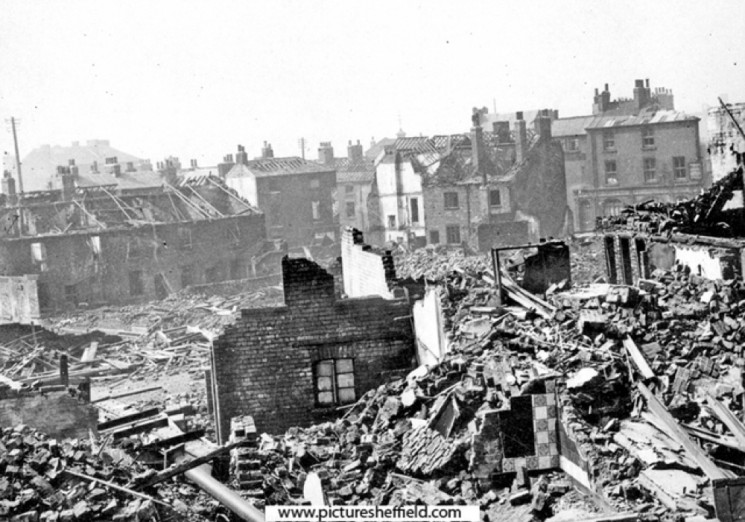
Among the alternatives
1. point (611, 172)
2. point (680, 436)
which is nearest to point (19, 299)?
point (611, 172)

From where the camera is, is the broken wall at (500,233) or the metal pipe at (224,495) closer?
the metal pipe at (224,495)

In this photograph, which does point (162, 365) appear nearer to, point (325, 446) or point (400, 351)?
point (400, 351)

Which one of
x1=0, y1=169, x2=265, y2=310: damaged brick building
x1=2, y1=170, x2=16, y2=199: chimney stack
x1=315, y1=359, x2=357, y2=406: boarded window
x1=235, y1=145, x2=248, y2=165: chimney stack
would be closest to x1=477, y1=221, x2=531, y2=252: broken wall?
x1=0, y1=169, x2=265, y2=310: damaged brick building

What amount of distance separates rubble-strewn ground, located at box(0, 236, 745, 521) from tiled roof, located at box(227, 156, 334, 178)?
44694 mm

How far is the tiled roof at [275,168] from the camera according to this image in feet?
201

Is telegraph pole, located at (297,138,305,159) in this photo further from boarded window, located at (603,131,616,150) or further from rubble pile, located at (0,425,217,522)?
rubble pile, located at (0,425,217,522)

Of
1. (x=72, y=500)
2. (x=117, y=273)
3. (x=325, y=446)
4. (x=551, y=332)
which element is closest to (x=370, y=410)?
(x=325, y=446)

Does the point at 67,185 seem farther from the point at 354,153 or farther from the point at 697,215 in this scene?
the point at 697,215

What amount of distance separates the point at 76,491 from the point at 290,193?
53.0m

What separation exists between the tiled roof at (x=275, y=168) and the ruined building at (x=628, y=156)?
1821 cm

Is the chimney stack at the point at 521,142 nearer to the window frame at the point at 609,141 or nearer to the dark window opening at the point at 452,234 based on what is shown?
the dark window opening at the point at 452,234

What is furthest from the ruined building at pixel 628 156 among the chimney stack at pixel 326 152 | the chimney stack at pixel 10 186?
the chimney stack at pixel 10 186

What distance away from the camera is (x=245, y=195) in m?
61.8

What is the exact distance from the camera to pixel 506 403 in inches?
453
